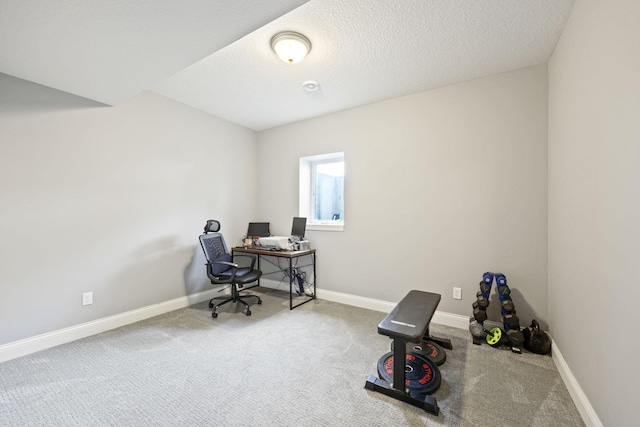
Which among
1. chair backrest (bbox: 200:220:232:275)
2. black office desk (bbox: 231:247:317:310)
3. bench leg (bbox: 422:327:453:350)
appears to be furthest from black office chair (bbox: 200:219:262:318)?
bench leg (bbox: 422:327:453:350)

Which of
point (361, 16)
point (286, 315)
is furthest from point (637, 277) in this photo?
point (286, 315)

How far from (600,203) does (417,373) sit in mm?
1549

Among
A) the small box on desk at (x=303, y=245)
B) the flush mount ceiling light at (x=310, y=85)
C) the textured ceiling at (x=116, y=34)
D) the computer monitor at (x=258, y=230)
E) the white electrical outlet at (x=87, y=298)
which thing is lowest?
the white electrical outlet at (x=87, y=298)

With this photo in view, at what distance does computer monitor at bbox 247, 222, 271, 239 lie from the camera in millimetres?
4023

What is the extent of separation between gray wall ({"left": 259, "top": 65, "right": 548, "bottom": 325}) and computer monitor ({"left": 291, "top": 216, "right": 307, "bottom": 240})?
23cm

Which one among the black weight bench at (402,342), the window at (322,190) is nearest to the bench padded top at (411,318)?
the black weight bench at (402,342)

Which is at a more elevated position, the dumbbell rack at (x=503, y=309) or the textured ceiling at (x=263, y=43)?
the textured ceiling at (x=263, y=43)

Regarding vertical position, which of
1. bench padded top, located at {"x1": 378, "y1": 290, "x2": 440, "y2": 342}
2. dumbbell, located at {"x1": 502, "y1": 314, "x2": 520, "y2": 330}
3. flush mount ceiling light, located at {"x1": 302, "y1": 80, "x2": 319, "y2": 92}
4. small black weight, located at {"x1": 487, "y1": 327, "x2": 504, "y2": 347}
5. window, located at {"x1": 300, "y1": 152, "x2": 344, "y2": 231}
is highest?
flush mount ceiling light, located at {"x1": 302, "y1": 80, "x2": 319, "y2": 92}

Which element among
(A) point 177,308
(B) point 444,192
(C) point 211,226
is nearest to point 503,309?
(B) point 444,192

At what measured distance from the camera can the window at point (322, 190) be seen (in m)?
3.78

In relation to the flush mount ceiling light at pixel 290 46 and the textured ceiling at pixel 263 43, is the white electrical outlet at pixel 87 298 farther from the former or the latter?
the flush mount ceiling light at pixel 290 46

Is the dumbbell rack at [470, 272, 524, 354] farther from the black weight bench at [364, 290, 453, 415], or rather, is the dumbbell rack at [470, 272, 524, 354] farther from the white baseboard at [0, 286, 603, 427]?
the black weight bench at [364, 290, 453, 415]

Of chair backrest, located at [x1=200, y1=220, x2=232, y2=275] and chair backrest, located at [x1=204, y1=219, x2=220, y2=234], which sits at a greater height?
chair backrest, located at [x1=204, y1=219, x2=220, y2=234]

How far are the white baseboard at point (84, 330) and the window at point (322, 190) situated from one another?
80.2 inches
